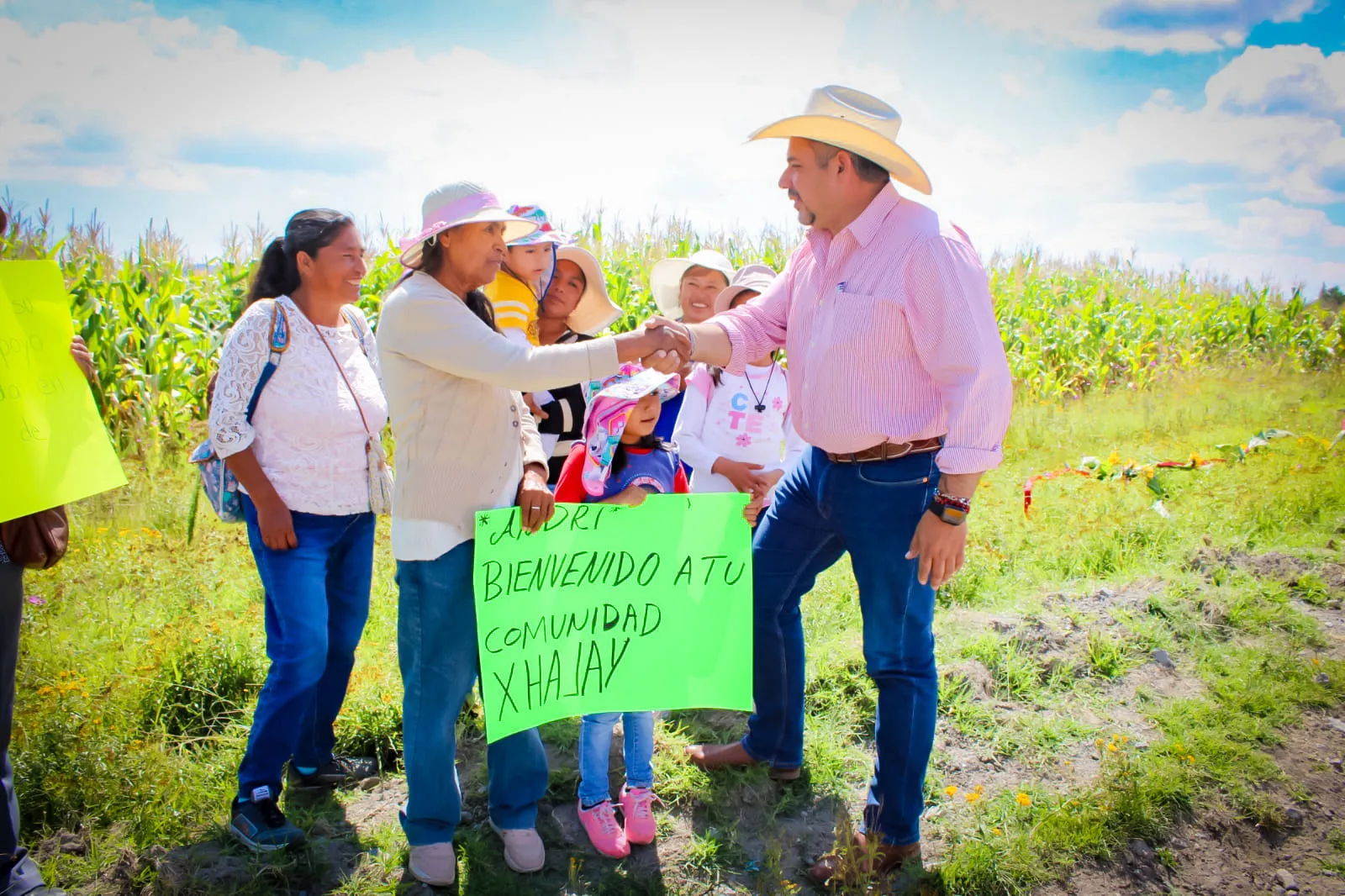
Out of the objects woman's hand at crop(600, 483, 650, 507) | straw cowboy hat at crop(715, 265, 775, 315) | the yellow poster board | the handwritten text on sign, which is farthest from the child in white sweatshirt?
the yellow poster board

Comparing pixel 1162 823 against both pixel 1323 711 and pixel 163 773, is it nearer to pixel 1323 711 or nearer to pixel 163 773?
pixel 1323 711

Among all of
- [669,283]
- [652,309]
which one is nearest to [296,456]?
[669,283]

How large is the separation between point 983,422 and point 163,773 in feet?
10.1

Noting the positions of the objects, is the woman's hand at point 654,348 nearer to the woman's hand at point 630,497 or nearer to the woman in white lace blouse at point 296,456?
the woman's hand at point 630,497

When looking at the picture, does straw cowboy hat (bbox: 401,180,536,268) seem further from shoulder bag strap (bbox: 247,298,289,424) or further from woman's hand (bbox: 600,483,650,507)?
woman's hand (bbox: 600,483,650,507)

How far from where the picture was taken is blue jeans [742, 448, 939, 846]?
278 cm

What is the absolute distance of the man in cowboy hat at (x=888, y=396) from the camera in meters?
2.59

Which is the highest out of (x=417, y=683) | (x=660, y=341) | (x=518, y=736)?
(x=660, y=341)

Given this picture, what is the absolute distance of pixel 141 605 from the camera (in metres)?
4.73

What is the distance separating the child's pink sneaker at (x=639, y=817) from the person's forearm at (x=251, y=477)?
1.60 m

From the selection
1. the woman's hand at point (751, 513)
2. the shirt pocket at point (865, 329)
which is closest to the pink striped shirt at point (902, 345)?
the shirt pocket at point (865, 329)

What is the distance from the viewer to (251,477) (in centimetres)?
291

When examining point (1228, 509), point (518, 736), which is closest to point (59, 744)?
point (518, 736)

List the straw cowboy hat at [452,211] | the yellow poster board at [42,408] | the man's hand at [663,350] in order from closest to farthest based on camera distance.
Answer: the yellow poster board at [42,408]
the straw cowboy hat at [452,211]
the man's hand at [663,350]
